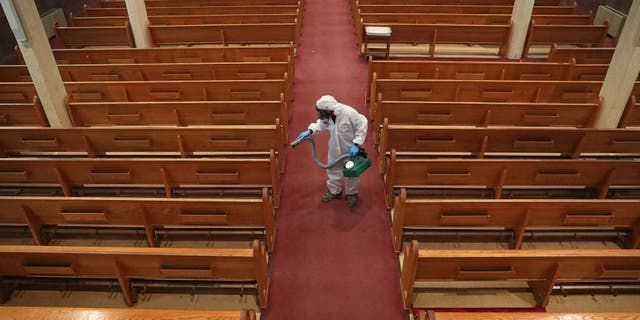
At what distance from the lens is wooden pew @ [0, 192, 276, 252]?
3.13 metres

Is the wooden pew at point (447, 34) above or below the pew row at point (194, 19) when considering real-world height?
below

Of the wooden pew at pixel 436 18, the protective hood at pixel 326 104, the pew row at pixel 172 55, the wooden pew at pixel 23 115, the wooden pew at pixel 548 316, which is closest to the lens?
the wooden pew at pixel 548 316

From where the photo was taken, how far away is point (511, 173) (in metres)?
3.64

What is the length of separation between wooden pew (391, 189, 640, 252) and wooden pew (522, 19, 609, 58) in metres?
4.77

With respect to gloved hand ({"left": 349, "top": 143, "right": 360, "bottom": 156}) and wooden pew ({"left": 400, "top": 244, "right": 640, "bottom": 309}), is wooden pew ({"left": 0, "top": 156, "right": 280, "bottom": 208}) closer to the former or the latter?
gloved hand ({"left": 349, "top": 143, "right": 360, "bottom": 156})

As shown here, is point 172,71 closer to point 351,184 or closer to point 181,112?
point 181,112

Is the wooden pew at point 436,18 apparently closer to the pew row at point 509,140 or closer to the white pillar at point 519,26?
the white pillar at point 519,26

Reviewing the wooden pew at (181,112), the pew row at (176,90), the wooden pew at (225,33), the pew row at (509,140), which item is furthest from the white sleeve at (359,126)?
the wooden pew at (225,33)

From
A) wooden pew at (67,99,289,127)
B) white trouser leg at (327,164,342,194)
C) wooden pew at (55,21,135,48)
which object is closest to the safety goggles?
white trouser leg at (327,164,342,194)

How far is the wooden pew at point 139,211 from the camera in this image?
10.3 feet

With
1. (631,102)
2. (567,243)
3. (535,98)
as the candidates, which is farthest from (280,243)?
(631,102)

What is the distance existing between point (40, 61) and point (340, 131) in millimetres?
3377

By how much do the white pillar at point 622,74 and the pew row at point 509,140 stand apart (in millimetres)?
570

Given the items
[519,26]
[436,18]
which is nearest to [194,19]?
[436,18]
